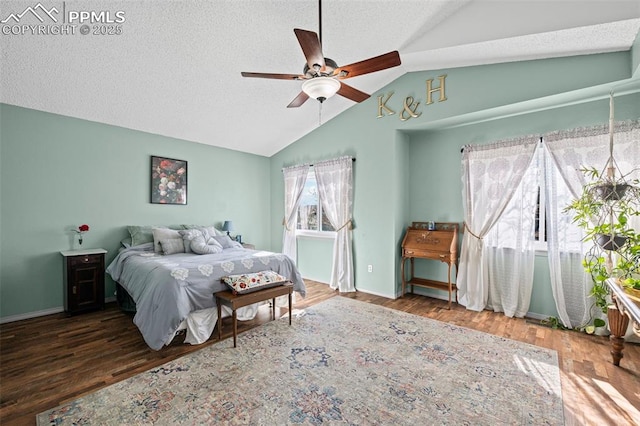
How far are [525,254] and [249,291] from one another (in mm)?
3440

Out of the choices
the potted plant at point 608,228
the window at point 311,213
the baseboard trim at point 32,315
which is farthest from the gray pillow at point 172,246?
the potted plant at point 608,228

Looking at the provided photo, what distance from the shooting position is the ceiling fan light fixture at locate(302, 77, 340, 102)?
7.16ft

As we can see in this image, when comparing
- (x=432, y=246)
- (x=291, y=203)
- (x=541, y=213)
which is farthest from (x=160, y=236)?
(x=541, y=213)

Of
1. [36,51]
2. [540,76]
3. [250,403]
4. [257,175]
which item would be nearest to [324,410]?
[250,403]

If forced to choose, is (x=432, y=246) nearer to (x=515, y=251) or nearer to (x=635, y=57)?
(x=515, y=251)

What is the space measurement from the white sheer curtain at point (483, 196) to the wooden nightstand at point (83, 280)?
4.99 meters

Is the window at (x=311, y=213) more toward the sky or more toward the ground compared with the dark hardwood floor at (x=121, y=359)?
more toward the sky

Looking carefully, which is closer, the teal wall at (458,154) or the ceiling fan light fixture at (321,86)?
the ceiling fan light fixture at (321,86)

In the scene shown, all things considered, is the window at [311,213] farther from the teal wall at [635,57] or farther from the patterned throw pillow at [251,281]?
the teal wall at [635,57]

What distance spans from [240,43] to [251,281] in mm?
2581

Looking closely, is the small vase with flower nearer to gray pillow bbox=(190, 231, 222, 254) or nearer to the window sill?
gray pillow bbox=(190, 231, 222, 254)

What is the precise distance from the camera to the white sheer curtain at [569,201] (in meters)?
3.01

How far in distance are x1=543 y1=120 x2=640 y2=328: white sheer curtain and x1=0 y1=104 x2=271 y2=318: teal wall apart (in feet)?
17.6

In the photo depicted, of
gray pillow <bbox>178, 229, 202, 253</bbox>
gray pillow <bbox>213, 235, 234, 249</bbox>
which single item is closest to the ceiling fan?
gray pillow <bbox>178, 229, 202, 253</bbox>
